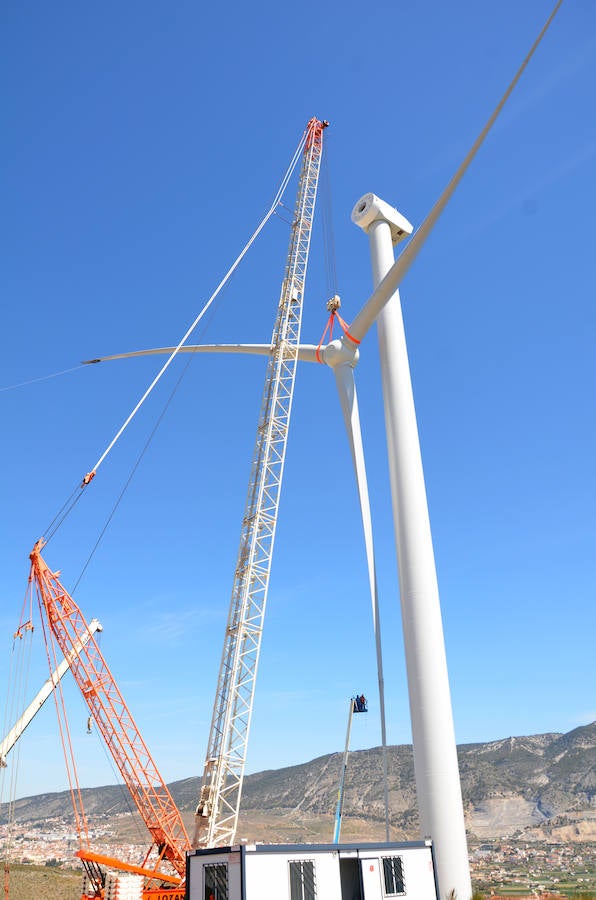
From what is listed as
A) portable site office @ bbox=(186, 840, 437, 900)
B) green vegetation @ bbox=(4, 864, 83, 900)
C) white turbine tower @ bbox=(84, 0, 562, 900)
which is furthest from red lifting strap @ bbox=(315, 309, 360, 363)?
green vegetation @ bbox=(4, 864, 83, 900)

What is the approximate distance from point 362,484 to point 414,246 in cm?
1051

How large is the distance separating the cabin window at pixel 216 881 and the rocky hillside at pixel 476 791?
265 feet

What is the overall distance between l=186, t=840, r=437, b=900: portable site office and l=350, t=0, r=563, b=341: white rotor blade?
19.8 metres

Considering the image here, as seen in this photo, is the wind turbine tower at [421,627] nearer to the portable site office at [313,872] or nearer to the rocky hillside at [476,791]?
the portable site office at [313,872]

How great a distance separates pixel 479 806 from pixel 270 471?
8919cm

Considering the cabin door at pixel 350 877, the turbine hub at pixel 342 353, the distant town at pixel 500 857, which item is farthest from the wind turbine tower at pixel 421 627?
the distant town at pixel 500 857

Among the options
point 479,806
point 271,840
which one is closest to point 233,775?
point 271,840

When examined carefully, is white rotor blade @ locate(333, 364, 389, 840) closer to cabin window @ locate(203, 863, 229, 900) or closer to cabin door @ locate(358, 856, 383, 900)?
cabin door @ locate(358, 856, 383, 900)

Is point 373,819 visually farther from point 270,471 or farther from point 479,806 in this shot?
point 270,471

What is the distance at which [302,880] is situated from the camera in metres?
21.2

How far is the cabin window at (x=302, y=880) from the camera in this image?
21.0m

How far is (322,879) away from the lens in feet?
70.4

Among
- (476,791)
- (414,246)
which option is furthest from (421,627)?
(476,791)

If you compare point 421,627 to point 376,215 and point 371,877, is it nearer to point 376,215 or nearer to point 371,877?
point 371,877
